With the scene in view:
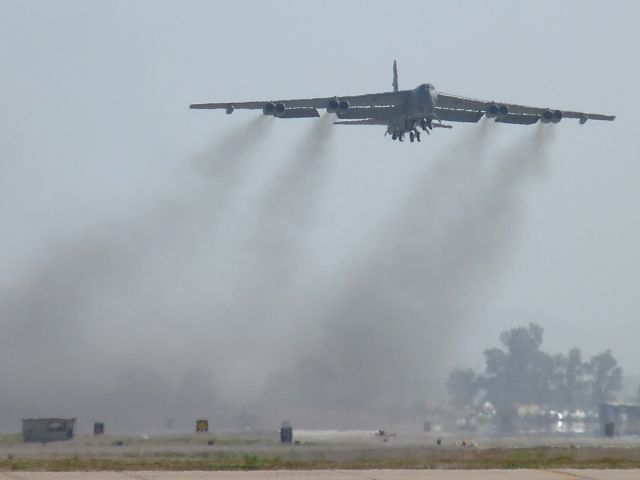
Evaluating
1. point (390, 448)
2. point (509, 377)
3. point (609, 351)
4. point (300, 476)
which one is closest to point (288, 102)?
point (390, 448)

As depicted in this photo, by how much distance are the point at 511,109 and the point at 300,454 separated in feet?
79.2

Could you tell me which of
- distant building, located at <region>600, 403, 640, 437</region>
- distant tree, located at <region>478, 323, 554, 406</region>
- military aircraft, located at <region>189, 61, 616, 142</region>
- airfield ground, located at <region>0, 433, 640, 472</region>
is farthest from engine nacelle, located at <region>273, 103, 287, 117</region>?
distant tree, located at <region>478, 323, 554, 406</region>

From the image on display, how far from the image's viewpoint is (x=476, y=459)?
37.8 m

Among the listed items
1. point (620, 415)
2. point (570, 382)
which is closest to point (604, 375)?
point (570, 382)

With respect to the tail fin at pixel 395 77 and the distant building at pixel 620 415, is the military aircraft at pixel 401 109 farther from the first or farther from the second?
the distant building at pixel 620 415

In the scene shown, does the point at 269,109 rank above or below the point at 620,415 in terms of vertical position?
above

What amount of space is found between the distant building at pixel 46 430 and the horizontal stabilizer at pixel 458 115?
21.8 m

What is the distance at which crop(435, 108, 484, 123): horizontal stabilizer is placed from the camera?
2288 inches

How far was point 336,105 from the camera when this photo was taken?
5478 cm

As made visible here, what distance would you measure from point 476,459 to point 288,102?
874 inches

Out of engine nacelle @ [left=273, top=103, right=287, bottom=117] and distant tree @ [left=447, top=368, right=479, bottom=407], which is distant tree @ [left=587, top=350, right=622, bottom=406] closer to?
distant tree @ [left=447, top=368, right=479, bottom=407]

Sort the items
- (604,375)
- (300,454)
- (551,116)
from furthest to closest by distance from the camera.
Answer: (604,375) < (551,116) < (300,454)

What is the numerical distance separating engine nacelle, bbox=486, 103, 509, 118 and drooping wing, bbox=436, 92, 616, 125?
0.11 metres

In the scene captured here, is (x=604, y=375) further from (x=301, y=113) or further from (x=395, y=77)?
(x=301, y=113)
